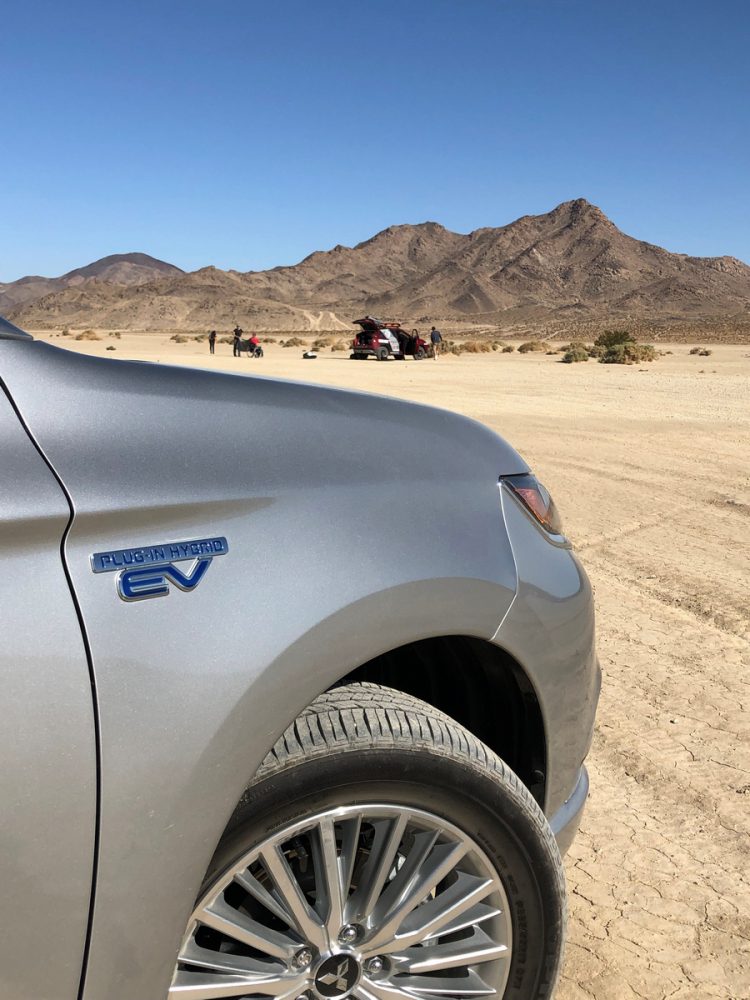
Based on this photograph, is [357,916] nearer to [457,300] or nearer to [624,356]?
[624,356]

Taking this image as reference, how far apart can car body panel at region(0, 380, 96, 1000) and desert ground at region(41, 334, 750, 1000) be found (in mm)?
1695

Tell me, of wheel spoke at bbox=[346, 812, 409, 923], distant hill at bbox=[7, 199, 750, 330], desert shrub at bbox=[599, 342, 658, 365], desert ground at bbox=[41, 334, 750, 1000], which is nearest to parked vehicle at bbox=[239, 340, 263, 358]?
desert shrub at bbox=[599, 342, 658, 365]

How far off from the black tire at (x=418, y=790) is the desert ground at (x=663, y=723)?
0.70 m

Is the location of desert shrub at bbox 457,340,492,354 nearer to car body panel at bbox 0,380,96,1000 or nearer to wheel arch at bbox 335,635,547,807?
wheel arch at bbox 335,635,547,807

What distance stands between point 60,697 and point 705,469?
986 cm

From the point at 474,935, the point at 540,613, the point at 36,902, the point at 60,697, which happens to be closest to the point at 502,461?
the point at 540,613

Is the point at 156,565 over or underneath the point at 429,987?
over

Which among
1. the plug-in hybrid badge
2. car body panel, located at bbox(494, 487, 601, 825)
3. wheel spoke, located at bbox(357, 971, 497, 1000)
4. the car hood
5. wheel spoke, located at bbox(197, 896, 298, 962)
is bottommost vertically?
wheel spoke, located at bbox(357, 971, 497, 1000)

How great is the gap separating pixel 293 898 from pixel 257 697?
454 millimetres

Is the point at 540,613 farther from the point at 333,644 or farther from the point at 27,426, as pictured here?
the point at 27,426

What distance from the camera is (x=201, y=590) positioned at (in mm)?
1628

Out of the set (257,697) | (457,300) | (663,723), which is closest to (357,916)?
(257,697)

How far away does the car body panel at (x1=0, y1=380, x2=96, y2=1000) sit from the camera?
143 cm

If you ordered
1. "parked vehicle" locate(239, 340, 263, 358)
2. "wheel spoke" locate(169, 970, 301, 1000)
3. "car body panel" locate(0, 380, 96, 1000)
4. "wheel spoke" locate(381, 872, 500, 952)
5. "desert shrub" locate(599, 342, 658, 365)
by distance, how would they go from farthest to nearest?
"parked vehicle" locate(239, 340, 263, 358)
"desert shrub" locate(599, 342, 658, 365)
"wheel spoke" locate(381, 872, 500, 952)
"wheel spoke" locate(169, 970, 301, 1000)
"car body panel" locate(0, 380, 96, 1000)
